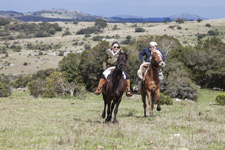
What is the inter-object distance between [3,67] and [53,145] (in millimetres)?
95399

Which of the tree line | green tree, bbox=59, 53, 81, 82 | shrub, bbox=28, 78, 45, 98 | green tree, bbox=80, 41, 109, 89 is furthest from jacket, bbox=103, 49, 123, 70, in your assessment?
green tree, bbox=59, 53, 81, 82

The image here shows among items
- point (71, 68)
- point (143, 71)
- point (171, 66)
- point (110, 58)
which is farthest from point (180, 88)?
point (110, 58)

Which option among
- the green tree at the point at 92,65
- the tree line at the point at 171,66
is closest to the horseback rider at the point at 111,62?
the tree line at the point at 171,66

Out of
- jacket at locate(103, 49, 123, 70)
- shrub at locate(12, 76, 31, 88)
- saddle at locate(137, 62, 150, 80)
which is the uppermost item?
jacket at locate(103, 49, 123, 70)

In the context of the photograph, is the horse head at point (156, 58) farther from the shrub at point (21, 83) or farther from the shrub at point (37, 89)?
the shrub at point (21, 83)

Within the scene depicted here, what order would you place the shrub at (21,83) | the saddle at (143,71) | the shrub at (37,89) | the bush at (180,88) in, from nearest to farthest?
the saddle at (143,71) < the bush at (180,88) < the shrub at (37,89) < the shrub at (21,83)

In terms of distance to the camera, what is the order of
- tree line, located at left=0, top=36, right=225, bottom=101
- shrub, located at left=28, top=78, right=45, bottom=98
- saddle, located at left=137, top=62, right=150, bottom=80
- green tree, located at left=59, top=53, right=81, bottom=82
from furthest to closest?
green tree, located at left=59, top=53, right=81, bottom=82 < tree line, located at left=0, top=36, right=225, bottom=101 < shrub, located at left=28, top=78, right=45, bottom=98 < saddle, located at left=137, top=62, right=150, bottom=80

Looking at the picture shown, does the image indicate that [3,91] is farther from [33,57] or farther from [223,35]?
[223,35]

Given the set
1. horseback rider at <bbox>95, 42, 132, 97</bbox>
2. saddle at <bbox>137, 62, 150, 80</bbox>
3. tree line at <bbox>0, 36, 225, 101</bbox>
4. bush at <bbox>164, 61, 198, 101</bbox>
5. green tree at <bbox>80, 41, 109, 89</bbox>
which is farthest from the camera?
green tree at <bbox>80, 41, 109, 89</bbox>

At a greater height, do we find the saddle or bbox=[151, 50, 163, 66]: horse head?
bbox=[151, 50, 163, 66]: horse head

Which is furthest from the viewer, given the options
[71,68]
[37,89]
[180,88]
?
[71,68]

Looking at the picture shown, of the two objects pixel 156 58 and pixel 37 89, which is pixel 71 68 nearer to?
pixel 37 89

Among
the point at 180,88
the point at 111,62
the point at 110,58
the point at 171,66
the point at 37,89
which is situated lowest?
the point at 37,89

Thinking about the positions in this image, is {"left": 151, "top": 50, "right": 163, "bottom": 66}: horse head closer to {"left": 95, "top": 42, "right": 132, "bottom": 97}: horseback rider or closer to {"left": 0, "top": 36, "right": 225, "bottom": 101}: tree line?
{"left": 95, "top": 42, "right": 132, "bottom": 97}: horseback rider
